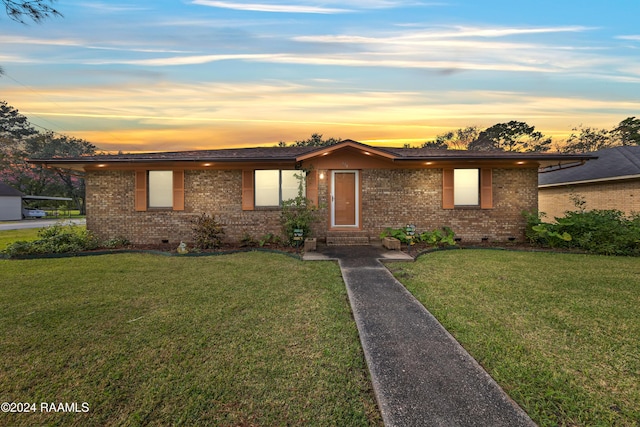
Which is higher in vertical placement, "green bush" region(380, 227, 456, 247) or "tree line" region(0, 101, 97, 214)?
"tree line" region(0, 101, 97, 214)

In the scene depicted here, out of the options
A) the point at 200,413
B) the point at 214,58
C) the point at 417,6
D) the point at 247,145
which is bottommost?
the point at 200,413

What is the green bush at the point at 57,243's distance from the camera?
23.9 ft

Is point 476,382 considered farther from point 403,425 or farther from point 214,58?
point 214,58

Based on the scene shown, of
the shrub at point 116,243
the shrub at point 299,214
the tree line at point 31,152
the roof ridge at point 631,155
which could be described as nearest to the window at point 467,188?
the shrub at point 299,214

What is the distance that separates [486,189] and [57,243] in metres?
14.0

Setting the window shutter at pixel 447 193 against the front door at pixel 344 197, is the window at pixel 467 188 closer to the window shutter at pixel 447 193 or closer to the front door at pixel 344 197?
the window shutter at pixel 447 193

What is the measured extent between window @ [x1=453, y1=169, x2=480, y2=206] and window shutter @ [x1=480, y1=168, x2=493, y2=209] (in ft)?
0.61

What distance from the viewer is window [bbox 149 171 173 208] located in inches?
360

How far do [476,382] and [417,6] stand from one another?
451 inches

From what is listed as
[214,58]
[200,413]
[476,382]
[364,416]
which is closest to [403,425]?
[364,416]

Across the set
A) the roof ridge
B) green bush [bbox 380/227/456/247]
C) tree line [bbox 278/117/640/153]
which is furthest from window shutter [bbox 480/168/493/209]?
tree line [bbox 278/117/640/153]

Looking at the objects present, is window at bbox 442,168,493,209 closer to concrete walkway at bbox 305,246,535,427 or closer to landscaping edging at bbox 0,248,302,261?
landscaping edging at bbox 0,248,302,261

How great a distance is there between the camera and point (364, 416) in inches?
69.3

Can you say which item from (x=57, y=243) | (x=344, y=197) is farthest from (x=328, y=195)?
(x=57, y=243)
